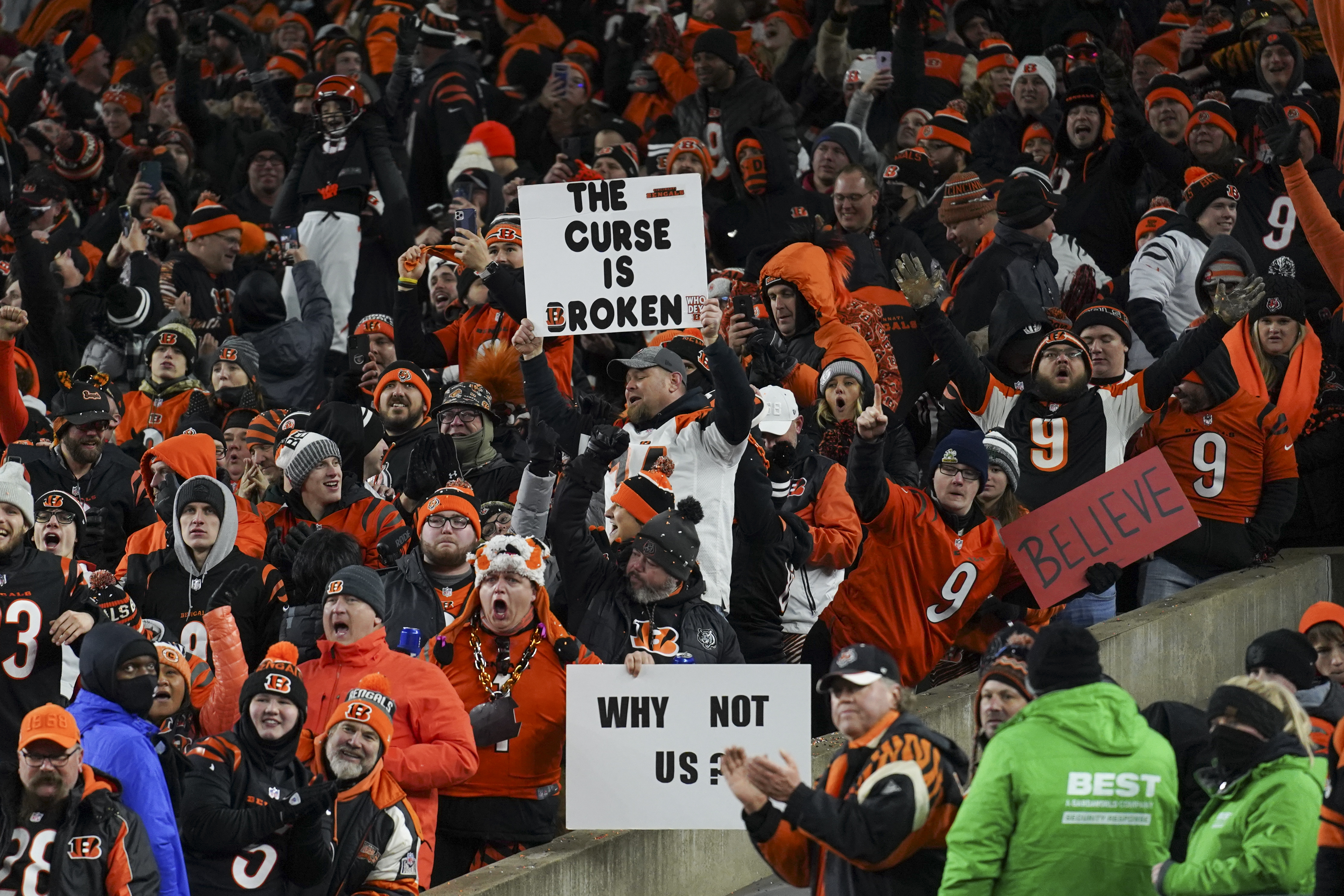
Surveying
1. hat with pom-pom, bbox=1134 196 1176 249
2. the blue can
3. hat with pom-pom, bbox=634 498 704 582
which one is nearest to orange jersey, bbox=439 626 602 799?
the blue can

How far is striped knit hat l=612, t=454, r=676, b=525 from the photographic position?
25.0ft

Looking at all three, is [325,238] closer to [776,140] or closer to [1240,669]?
[776,140]

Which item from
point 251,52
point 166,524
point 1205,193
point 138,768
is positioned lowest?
point 138,768

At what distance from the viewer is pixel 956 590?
28.5ft

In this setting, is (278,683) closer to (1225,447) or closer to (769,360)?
(769,360)

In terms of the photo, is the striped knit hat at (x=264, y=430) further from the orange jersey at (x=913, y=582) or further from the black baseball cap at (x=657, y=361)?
the orange jersey at (x=913, y=582)

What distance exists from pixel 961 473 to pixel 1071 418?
101cm

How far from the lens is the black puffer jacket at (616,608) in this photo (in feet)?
24.1

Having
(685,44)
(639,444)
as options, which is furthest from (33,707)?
(685,44)

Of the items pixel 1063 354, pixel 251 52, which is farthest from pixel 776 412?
pixel 251 52

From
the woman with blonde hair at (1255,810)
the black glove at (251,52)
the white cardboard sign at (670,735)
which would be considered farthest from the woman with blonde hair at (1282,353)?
the black glove at (251,52)

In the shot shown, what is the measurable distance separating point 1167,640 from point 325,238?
6.63 metres

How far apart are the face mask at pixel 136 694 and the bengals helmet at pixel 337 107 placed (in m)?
7.53

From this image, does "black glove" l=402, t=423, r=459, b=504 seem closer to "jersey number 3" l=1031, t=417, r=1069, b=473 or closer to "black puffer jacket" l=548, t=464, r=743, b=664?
"black puffer jacket" l=548, t=464, r=743, b=664
